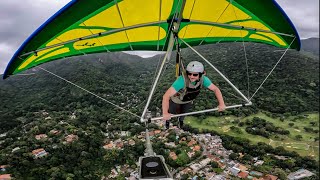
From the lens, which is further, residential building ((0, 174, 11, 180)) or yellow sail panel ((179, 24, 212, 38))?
residential building ((0, 174, 11, 180))

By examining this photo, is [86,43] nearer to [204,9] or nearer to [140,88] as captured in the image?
[204,9]

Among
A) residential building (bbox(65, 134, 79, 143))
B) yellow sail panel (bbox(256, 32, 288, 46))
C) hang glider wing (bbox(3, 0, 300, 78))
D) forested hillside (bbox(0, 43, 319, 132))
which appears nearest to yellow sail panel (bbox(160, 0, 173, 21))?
hang glider wing (bbox(3, 0, 300, 78))

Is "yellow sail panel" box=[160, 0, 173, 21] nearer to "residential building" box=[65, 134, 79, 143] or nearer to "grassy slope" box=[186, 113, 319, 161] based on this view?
"residential building" box=[65, 134, 79, 143]

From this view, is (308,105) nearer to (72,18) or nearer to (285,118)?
(285,118)

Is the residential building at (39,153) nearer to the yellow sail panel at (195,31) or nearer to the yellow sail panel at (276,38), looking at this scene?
the yellow sail panel at (195,31)

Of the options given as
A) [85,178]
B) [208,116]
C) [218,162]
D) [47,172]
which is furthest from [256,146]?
[47,172]

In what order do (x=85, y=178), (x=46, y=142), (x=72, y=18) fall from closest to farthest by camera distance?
(x=72, y=18)
(x=85, y=178)
(x=46, y=142)

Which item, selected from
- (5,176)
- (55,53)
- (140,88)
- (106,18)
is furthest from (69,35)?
(140,88)
